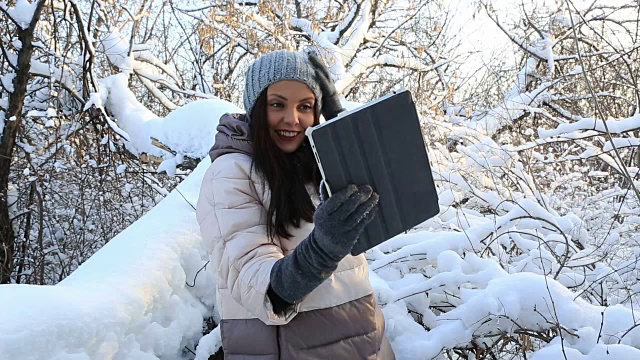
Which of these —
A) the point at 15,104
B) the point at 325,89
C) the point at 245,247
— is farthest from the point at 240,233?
the point at 15,104

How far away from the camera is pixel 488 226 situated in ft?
7.28

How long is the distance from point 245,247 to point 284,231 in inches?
5.0

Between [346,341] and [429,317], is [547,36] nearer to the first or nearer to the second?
[429,317]

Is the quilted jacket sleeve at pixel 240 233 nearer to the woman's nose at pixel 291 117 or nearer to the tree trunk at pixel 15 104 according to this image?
the woman's nose at pixel 291 117

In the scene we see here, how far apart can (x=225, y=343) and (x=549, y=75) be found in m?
5.93

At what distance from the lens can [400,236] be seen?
239 centimetres

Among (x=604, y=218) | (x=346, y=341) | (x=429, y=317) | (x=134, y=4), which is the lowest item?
(x=604, y=218)

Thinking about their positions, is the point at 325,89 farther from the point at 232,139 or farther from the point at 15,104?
the point at 15,104

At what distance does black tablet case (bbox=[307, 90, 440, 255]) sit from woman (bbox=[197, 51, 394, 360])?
2.0 inches

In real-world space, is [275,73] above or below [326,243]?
above

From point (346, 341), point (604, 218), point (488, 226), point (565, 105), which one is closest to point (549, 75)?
point (565, 105)

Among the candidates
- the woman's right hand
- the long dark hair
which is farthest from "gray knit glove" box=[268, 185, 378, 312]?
the long dark hair

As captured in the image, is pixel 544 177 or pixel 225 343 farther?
pixel 544 177

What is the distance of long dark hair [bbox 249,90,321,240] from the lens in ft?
3.95
